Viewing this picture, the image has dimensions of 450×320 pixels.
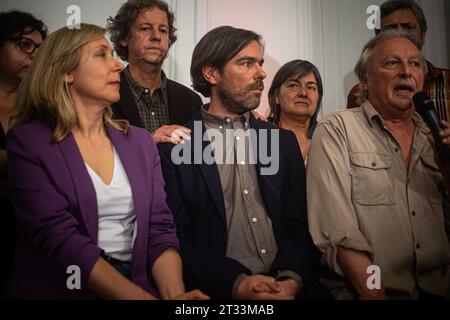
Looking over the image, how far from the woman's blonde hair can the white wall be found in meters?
0.42

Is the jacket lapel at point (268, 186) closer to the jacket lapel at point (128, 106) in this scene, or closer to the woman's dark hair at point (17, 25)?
the jacket lapel at point (128, 106)

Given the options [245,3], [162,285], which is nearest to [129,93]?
[245,3]

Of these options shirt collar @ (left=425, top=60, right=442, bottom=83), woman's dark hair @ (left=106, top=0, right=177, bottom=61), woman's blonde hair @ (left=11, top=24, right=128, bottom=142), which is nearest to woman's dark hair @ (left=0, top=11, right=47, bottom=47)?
woman's dark hair @ (left=106, top=0, right=177, bottom=61)

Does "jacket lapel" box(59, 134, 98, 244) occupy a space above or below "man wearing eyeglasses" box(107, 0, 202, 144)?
below

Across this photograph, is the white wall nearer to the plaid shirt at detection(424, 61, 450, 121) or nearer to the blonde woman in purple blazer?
the plaid shirt at detection(424, 61, 450, 121)

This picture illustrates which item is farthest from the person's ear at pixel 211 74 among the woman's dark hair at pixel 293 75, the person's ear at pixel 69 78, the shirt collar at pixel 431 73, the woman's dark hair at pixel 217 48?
the shirt collar at pixel 431 73

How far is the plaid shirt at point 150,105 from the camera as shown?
6.82 feet

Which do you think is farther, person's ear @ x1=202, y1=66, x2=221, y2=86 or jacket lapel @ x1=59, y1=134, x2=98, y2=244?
person's ear @ x1=202, y1=66, x2=221, y2=86

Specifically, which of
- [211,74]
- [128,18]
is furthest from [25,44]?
[211,74]

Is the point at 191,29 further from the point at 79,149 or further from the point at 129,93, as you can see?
the point at 79,149

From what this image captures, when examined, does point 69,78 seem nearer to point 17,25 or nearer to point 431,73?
point 17,25

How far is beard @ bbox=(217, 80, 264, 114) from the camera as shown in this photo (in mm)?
1980

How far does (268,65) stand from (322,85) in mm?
257

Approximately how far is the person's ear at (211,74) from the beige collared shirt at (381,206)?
0.47 m
